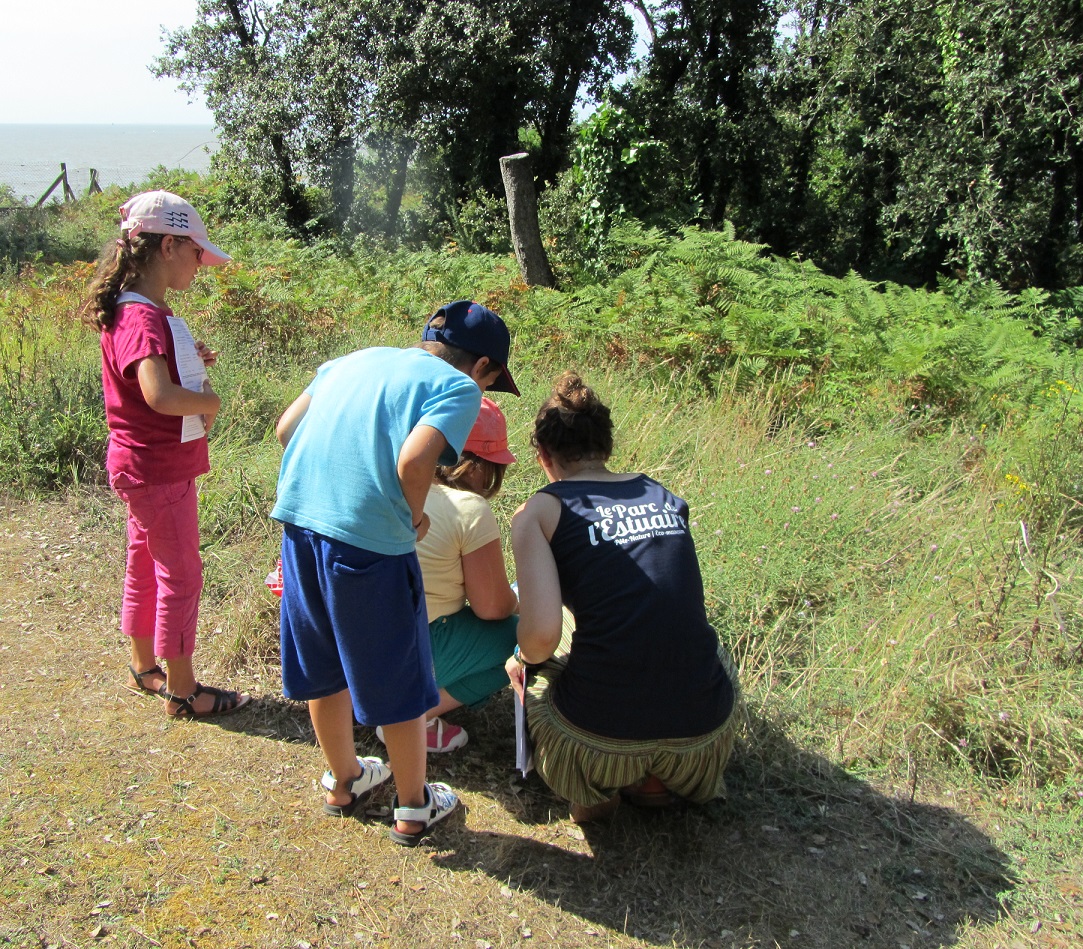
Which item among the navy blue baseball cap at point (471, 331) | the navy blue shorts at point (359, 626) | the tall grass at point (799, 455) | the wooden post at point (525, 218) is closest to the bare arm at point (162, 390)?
the navy blue shorts at point (359, 626)

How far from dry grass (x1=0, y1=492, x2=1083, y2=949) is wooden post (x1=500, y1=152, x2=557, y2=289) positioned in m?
6.53

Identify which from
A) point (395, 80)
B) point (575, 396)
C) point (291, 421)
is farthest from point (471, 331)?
point (395, 80)

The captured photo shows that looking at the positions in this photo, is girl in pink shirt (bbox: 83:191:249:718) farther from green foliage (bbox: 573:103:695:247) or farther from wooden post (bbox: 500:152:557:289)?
green foliage (bbox: 573:103:695:247)

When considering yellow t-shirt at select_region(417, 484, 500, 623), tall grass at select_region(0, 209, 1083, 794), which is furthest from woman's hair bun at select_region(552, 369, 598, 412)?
tall grass at select_region(0, 209, 1083, 794)

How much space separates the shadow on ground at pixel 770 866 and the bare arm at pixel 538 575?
2.18ft

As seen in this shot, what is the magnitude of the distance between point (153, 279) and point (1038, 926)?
10.6 feet

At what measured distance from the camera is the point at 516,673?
8.80 ft

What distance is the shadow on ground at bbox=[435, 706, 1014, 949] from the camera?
2.33m

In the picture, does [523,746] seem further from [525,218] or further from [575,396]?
[525,218]

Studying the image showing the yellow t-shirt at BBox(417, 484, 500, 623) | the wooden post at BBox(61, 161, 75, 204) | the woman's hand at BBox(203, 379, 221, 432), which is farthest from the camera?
the wooden post at BBox(61, 161, 75, 204)

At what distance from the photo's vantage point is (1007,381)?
18.7 feet

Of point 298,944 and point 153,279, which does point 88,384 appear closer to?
point 153,279

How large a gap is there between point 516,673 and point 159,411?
1.40 metres

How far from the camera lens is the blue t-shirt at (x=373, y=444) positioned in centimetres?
216
